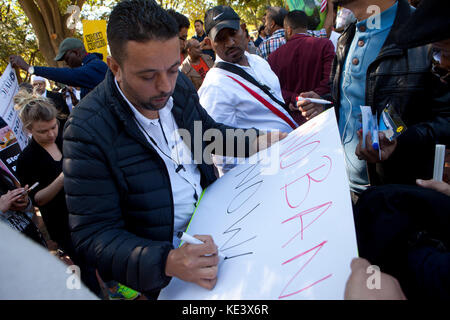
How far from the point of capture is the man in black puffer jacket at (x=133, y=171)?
1.06 m

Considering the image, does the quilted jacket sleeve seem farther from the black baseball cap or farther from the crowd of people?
the black baseball cap

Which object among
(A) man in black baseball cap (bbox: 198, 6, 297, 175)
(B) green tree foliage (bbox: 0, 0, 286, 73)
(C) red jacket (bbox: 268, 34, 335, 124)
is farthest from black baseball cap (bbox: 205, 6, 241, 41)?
(B) green tree foliage (bbox: 0, 0, 286, 73)

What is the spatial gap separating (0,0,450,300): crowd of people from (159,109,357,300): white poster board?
64 millimetres

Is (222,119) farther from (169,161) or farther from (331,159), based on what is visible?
(331,159)

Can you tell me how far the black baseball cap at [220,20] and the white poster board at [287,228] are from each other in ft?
4.15

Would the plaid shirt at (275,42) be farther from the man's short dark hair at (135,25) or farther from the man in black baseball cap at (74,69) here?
the man's short dark hair at (135,25)

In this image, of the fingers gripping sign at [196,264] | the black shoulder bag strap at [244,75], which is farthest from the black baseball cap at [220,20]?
the fingers gripping sign at [196,264]

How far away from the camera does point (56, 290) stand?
0.62m

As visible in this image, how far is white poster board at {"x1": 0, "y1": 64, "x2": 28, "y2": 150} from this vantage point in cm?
265

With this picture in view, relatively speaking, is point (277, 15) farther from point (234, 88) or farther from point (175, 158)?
point (175, 158)

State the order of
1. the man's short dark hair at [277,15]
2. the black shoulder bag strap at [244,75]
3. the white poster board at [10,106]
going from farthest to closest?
the man's short dark hair at [277,15] < the white poster board at [10,106] < the black shoulder bag strap at [244,75]

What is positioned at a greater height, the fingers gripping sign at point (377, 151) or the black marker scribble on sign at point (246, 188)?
the fingers gripping sign at point (377, 151)

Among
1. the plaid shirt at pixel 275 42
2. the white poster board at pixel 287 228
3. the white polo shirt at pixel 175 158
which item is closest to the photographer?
the white poster board at pixel 287 228

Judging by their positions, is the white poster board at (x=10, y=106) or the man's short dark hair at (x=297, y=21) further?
the man's short dark hair at (x=297, y=21)
